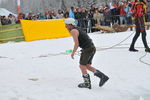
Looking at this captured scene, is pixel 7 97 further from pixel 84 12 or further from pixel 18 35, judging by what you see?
pixel 84 12

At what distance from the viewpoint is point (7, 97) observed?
6008mm

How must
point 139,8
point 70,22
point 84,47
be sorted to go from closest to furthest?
1. point 70,22
2. point 84,47
3. point 139,8

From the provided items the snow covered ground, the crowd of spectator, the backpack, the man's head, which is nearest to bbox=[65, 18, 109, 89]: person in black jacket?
the man's head

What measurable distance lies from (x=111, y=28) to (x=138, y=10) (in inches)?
333

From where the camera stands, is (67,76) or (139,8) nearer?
(67,76)

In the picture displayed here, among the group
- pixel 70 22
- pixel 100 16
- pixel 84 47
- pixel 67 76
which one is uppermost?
pixel 70 22

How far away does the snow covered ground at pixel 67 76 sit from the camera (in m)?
6.21

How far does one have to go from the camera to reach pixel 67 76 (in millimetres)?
7922

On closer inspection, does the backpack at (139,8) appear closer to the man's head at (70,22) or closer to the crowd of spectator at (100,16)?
the man's head at (70,22)

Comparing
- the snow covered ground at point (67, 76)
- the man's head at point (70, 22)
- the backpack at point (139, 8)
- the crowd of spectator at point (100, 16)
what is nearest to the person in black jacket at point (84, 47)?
the man's head at point (70, 22)

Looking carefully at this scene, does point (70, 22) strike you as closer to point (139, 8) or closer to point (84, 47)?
point (84, 47)

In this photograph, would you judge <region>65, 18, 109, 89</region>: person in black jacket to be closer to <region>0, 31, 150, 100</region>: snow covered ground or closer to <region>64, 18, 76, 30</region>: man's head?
<region>64, 18, 76, 30</region>: man's head

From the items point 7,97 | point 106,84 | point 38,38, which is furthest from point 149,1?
point 7,97

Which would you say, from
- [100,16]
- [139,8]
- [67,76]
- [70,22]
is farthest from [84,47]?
[100,16]
